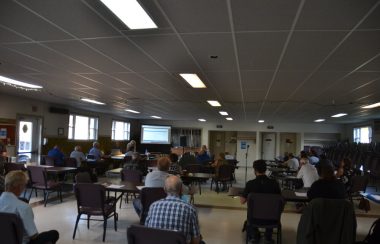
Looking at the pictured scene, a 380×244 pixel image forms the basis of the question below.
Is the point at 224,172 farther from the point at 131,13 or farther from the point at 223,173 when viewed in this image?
the point at 131,13

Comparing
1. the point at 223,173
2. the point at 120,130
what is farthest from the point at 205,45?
the point at 120,130

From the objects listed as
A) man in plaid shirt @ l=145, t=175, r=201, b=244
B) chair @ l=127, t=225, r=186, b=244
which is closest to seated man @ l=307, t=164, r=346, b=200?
man in plaid shirt @ l=145, t=175, r=201, b=244

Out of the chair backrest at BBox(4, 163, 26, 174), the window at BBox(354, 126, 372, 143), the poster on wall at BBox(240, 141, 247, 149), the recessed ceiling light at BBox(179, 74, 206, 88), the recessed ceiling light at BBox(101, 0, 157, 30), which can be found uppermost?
the recessed ceiling light at BBox(101, 0, 157, 30)

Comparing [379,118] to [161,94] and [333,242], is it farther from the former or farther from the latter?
[333,242]

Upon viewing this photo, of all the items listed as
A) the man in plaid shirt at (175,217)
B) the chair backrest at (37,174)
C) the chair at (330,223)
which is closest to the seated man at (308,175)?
the chair at (330,223)

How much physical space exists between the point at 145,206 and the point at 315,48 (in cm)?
A: 299

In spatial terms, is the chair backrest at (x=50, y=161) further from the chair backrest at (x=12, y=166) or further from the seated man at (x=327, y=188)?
A: the seated man at (x=327, y=188)

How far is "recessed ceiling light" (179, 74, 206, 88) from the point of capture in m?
5.56

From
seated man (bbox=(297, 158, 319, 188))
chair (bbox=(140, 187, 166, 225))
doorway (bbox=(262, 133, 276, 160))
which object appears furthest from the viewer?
doorway (bbox=(262, 133, 276, 160))

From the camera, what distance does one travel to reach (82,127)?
13.1 m

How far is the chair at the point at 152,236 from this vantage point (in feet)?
6.97

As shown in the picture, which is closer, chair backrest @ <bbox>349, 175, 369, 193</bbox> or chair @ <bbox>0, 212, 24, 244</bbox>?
chair @ <bbox>0, 212, 24, 244</bbox>

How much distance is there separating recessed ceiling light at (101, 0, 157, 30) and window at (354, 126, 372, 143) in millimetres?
14000

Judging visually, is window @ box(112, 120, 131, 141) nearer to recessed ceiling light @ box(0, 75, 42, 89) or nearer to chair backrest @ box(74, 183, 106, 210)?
recessed ceiling light @ box(0, 75, 42, 89)
